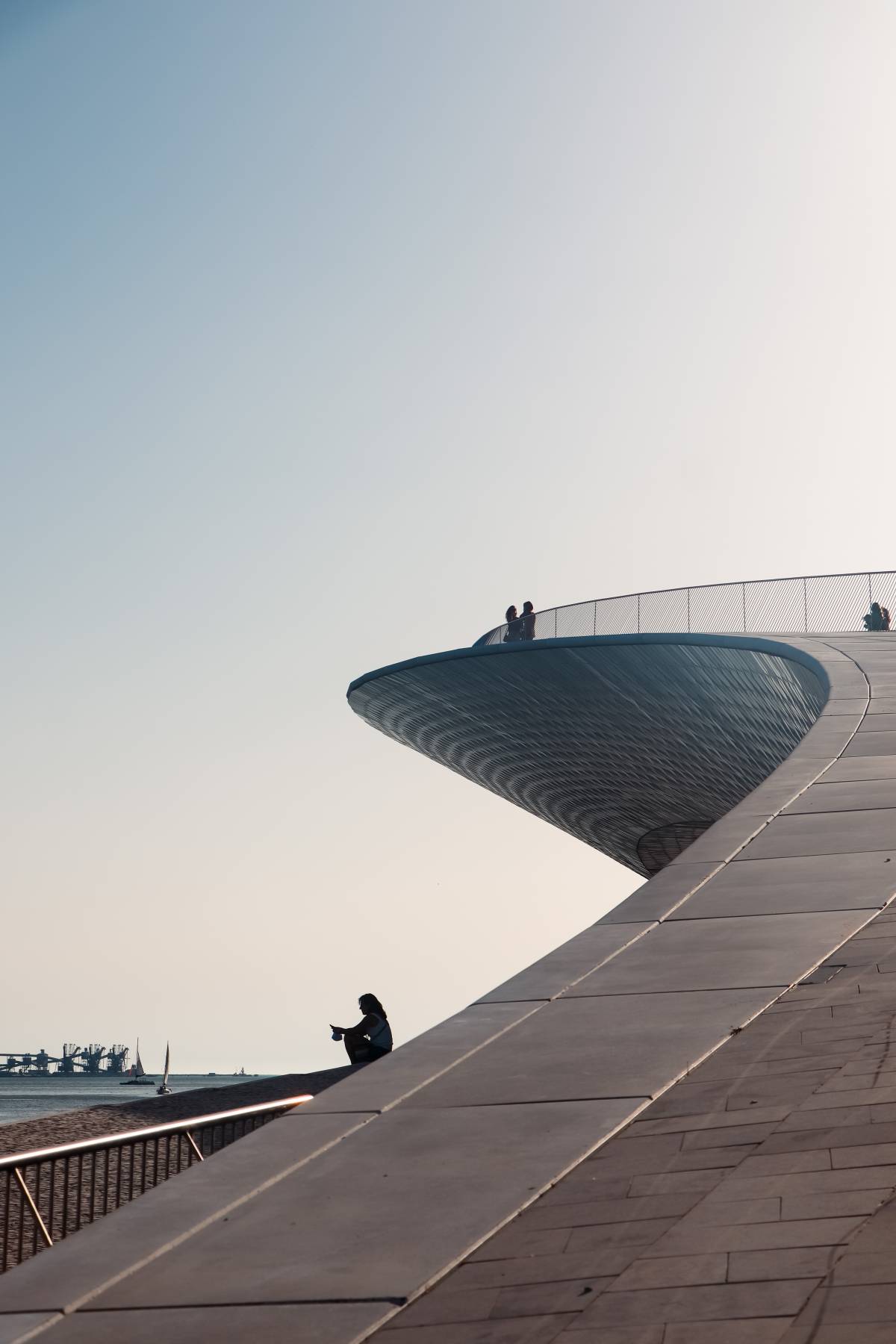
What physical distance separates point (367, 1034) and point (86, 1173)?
4483 millimetres

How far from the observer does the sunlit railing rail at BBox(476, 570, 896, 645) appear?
30.9m

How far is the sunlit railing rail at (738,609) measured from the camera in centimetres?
3091

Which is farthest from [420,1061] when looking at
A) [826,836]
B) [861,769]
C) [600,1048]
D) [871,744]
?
[871,744]

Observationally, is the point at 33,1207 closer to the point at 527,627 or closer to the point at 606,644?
the point at 606,644

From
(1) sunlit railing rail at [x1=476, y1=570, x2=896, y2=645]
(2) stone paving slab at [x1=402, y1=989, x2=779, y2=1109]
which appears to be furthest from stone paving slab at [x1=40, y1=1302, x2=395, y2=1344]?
(1) sunlit railing rail at [x1=476, y1=570, x2=896, y2=645]

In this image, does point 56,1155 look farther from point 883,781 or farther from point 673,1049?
point 883,781

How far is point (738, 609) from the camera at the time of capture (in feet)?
105

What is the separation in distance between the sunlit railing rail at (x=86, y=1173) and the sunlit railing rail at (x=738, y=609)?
2072cm

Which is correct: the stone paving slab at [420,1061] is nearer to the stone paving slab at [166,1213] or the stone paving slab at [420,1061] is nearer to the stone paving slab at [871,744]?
the stone paving slab at [166,1213]

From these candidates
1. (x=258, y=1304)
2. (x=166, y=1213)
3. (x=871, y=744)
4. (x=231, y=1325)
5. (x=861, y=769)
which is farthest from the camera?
(x=871, y=744)

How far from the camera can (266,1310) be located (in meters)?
4.00

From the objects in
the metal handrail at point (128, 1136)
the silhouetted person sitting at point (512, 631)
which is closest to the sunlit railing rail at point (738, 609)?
the silhouetted person sitting at point (512, 631)

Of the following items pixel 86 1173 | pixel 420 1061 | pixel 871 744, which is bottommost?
pixel 86 1173

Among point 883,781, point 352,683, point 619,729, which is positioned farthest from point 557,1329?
point 352,683
